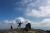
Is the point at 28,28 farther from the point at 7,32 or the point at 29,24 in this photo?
the point at 7,32

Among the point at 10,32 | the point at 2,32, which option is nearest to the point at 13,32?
the point at 10,32

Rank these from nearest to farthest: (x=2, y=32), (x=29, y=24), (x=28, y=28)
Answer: (x=2, y=32), (x=28, y=28), (x=29, y=24)

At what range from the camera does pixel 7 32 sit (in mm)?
43562

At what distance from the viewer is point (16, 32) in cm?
4478

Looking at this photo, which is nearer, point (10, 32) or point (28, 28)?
point (10, 32)

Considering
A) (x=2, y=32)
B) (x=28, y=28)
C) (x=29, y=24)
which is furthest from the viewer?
(x=29, y=24)

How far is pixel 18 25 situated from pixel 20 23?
67.7 inches

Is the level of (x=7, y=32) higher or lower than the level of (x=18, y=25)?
lower

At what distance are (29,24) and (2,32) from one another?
1948 centimetres

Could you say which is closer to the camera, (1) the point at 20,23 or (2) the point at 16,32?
(2) the point at 16,32

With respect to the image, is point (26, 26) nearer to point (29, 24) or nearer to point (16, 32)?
point (29, 24)

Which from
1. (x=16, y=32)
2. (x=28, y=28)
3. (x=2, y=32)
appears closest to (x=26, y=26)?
(x=28, y=28)

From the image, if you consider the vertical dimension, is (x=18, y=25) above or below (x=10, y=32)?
above

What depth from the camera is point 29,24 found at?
5834 centimetres
